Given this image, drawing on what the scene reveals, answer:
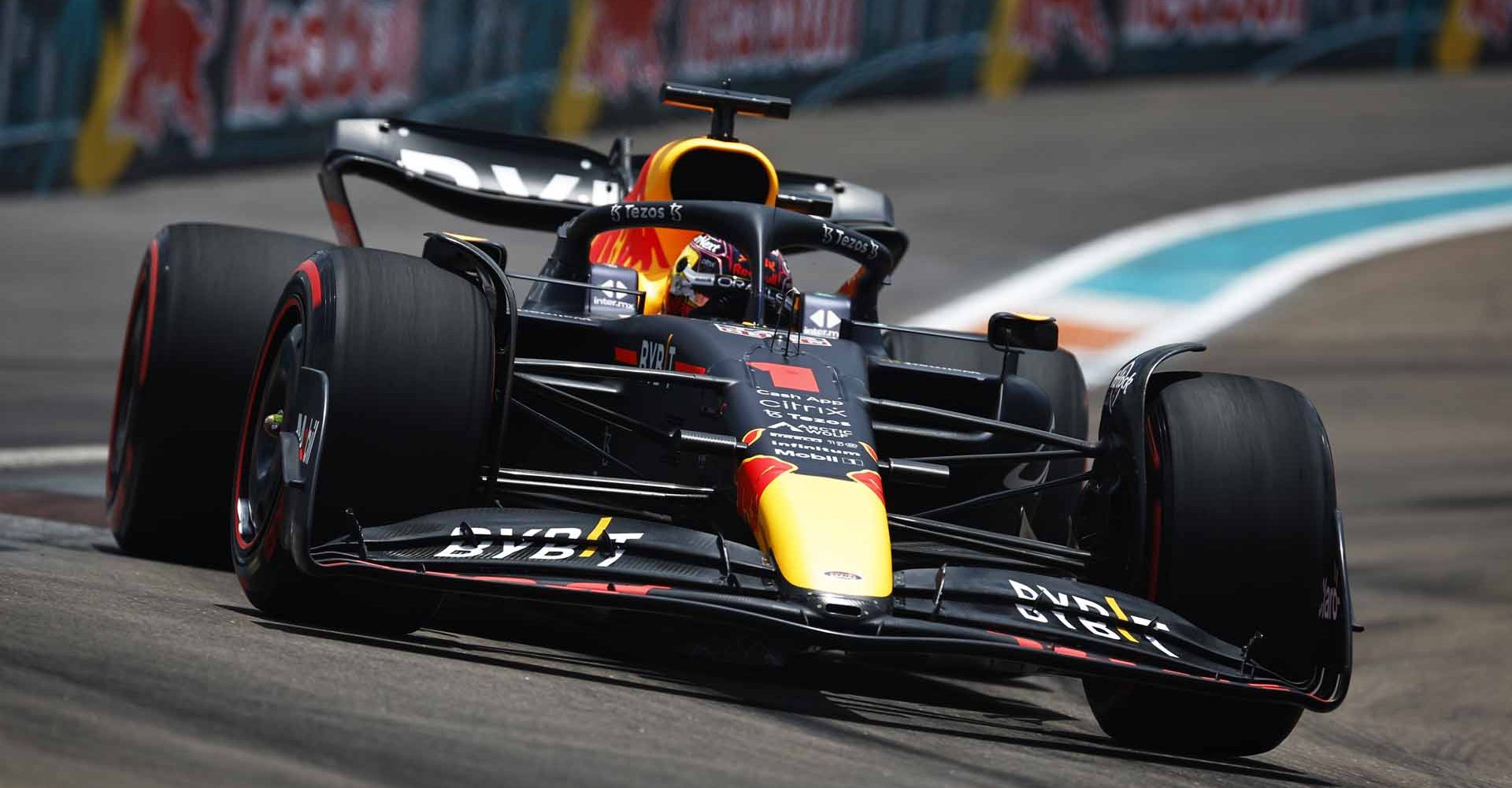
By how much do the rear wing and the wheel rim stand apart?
2578mm

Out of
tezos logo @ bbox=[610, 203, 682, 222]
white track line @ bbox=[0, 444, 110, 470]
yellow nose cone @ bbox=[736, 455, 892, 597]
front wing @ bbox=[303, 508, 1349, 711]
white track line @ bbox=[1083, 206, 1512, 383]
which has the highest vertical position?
tezos logo @ bbox=[610, 203, 682, 222]

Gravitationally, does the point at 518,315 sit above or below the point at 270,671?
above

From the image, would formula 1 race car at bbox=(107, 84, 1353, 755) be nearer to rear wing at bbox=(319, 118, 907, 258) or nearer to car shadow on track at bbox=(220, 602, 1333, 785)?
car shadow on track at bbox=(220, 602, 1333, 785)

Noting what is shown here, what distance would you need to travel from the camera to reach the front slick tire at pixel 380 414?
17.7 feet

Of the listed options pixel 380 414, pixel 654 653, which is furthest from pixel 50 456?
pixel 380 414

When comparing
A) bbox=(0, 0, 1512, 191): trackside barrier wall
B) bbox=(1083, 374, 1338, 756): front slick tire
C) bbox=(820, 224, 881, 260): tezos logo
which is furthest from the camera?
bbox=(0, 0, 1512, 191): trackside barrier wall

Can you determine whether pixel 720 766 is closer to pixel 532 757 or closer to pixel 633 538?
pixel 532 757

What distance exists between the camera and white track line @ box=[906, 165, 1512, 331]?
16938 mm

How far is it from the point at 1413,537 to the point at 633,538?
626cm

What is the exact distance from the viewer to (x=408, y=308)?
219 inches

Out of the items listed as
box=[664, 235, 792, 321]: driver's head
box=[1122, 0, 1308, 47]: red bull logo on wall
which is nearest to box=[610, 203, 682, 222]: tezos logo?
box=[664, 235, 792, 321]: driver's head

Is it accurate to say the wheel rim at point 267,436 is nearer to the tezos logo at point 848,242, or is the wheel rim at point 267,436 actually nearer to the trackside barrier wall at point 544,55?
the tezos logo at point 848,242

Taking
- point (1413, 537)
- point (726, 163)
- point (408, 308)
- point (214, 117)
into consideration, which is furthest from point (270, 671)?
point (214, 117)

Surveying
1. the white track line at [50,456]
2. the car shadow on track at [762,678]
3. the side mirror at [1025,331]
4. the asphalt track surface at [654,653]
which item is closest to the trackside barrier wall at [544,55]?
the asphalt track surface at [654,653]
